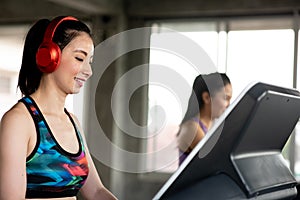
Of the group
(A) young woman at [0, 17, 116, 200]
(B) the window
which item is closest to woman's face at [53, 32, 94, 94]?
(A) young woman at [0, 17, 116, 200]

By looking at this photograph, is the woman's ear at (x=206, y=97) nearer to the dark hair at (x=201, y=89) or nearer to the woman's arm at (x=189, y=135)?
the dark hair at (x=201, y=89)

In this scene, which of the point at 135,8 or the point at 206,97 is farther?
the point at 135,8

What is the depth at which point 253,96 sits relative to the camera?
976 millimetres

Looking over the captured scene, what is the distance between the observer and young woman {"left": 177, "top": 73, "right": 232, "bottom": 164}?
3174mm

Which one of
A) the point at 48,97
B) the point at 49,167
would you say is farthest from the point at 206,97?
the point at 49,167

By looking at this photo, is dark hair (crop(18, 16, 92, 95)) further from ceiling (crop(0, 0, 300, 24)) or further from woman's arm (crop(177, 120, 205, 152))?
ceiling (crop(0, 0, 300, 24))

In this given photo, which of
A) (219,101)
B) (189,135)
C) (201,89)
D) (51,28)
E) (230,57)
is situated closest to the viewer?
(51,28)

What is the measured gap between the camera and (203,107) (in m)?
3.48

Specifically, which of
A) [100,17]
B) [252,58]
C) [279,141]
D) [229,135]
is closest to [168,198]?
[229,135]

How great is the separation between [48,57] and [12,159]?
271 mm

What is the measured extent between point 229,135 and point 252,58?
22.1 feet

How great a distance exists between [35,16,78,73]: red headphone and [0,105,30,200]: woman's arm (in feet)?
0.58

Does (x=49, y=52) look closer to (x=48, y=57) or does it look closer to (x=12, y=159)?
(x=48, y=57)

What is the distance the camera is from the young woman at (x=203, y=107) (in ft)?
10.4
